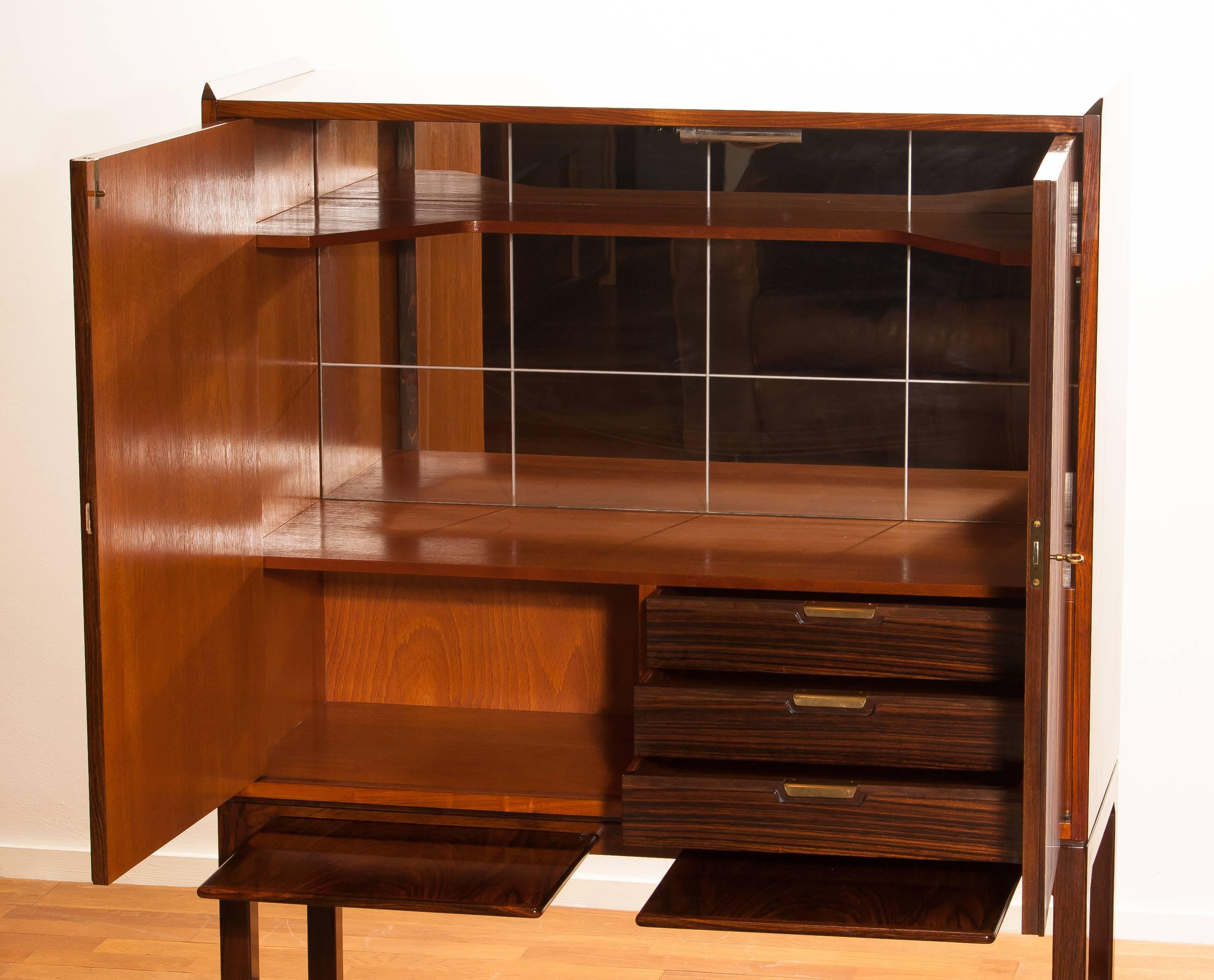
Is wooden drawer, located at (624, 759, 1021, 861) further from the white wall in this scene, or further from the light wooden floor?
the white wall

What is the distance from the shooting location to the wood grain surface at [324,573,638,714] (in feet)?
8.09

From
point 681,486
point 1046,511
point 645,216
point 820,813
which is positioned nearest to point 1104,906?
point 820,813

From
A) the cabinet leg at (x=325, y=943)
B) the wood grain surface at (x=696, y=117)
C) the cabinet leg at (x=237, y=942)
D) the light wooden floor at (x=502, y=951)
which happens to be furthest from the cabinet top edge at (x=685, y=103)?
the light wooden floor at (x=502, y=951)

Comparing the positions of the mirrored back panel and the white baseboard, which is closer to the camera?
the mirrored back panel

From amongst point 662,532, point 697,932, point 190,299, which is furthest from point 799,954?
point 190,299

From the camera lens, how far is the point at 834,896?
1.95 meters

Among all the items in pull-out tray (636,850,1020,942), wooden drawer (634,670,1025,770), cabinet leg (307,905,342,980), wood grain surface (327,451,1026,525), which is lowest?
cabinet leg (307,905,342,980)

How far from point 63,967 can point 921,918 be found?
1.97m

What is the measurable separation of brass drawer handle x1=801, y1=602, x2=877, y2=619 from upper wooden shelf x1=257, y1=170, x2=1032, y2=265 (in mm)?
483

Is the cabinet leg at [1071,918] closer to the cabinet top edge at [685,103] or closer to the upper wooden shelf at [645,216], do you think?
the upper wooden shelf at [645,216]

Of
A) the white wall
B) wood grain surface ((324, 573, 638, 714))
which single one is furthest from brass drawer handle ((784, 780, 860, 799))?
the white wall

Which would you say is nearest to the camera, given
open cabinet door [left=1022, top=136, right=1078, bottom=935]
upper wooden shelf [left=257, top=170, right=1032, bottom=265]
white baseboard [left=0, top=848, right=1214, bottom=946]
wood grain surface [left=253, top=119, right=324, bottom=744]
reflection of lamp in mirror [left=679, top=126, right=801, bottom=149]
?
open cabinet door [left=1022, top=136, right=1078, bottom=935]

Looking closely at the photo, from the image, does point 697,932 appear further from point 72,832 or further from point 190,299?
point 190,299

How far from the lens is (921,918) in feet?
6.13
